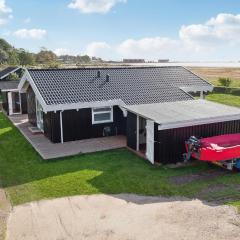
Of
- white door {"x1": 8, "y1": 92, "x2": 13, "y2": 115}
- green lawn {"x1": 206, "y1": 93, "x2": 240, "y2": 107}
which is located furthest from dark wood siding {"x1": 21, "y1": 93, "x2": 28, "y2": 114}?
green lawn {"x1": 206, "y1": 93, "x2": 240, "y2": 107}

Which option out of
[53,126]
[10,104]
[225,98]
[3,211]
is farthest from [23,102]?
[225,98]

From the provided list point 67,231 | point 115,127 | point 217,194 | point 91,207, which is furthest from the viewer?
point 115,127

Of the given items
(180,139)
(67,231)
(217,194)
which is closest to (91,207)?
(67,231)

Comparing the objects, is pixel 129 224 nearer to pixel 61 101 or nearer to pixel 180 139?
pixel 180 139

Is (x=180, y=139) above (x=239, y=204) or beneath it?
above

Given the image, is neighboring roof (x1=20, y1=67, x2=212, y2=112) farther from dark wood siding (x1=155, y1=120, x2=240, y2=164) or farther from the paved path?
the paved path

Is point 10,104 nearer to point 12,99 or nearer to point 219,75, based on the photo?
point 12,99
